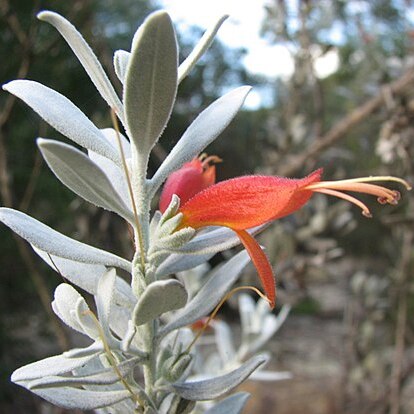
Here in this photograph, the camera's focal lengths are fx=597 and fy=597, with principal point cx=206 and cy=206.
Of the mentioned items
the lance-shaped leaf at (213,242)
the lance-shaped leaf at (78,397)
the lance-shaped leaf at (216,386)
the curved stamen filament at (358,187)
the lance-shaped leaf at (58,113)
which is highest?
the lance-shaped leaf at (58,113)

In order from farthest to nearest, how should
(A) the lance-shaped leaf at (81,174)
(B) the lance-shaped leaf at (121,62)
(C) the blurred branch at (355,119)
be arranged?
(C) the blurred branch at (355,119) → (B) the lance-shaped leaf at (121,62) → (A) the lance-shaped leaf at (81,174)

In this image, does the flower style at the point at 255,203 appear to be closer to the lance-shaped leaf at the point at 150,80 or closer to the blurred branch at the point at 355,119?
the lance-shaped leaf at the point at 150,80

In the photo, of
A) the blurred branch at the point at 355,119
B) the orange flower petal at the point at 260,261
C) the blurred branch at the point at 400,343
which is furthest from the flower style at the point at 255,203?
the blurred branch at the point at 400,343

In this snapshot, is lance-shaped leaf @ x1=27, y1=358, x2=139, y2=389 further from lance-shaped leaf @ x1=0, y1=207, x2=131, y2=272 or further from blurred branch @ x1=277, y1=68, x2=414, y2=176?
blurred branch @ x1=277, y1=68, x2=414, y2=176

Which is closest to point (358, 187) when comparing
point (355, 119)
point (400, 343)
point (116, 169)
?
point (116, 169)

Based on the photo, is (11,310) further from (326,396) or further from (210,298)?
(210,298)

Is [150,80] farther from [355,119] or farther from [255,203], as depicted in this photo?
[355,119]
